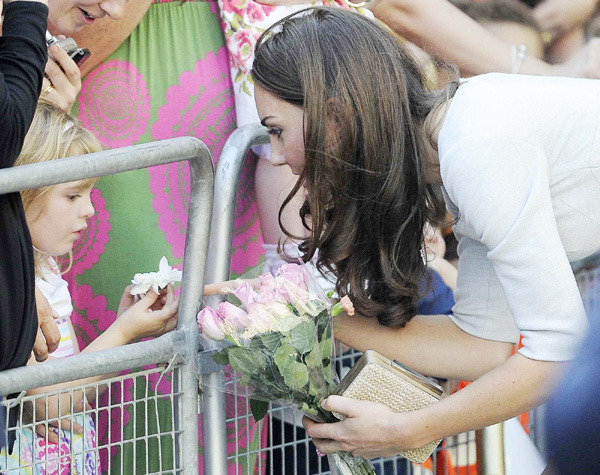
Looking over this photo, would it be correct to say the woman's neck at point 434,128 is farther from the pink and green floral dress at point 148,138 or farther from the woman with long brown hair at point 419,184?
the pink and green floral dress at point 148,138

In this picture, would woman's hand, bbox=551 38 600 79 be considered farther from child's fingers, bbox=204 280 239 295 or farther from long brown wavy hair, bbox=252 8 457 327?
child's fingers, bbox=204 280 239 295

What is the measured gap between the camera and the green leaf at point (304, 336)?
194cm

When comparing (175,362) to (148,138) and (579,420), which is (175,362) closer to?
(148,138)

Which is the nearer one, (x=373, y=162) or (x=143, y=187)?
(x=373, y=162)

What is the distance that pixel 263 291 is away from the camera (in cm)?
199

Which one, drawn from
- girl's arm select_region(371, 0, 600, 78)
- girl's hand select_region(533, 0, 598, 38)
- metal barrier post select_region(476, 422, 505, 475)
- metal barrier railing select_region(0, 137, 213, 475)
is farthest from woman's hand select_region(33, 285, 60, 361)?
girl's hand select_region(533, 0, 598, 38)

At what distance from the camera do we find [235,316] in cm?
195

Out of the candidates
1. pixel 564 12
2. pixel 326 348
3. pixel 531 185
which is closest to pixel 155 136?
pixel 326 348

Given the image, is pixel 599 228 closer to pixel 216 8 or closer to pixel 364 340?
pixel 364 340

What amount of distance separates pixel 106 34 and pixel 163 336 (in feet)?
2.93

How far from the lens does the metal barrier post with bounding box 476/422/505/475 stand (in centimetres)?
275

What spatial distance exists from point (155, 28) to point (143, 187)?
0.40 meters

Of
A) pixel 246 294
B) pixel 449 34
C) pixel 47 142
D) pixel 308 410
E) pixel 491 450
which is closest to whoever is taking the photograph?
pixel 246 294

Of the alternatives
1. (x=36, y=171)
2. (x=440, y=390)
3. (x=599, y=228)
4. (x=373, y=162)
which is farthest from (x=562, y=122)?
(x=36, y=171)
